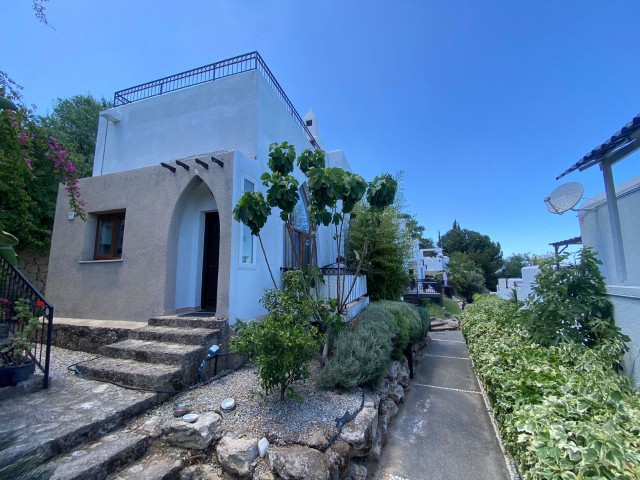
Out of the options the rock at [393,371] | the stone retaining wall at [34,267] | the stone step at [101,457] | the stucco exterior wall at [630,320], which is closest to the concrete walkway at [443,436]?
the rock at [393,371]

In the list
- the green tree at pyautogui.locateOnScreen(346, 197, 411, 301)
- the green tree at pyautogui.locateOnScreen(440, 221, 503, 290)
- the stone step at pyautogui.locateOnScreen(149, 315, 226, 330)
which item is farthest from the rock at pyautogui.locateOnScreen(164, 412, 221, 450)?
the green tree at pyautogui.locateOnScreen(440, 221, 503, 290)

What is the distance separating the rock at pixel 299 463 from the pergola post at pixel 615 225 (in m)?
5.08

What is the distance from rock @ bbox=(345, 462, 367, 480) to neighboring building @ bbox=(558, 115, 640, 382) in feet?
12.1

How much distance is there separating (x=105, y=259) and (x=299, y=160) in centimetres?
545

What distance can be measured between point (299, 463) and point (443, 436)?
3.41m

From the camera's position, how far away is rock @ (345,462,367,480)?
10.8 ft

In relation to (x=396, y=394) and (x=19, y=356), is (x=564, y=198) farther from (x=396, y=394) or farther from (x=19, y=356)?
(x=19, y=356)

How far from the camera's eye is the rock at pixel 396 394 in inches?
221

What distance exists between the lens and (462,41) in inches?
303

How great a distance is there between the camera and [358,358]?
4.59 metres

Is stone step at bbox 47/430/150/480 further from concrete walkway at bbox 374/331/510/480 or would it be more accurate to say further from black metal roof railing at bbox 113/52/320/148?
black metal roof railing at bbox 113/52/320/148

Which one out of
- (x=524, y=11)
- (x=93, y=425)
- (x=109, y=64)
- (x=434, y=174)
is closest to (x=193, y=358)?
(x=93, y=425)

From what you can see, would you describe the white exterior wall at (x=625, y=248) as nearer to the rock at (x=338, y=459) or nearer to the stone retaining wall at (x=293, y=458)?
the stone retaining wall at (x=293, y=458)

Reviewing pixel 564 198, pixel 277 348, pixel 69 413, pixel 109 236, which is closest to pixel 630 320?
pixel 564 198
